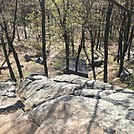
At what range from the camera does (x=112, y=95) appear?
10.7 meters

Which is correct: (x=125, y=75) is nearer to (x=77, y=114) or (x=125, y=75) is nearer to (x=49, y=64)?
(x=49, y=64)

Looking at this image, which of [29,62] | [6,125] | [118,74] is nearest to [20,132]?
[6,125]

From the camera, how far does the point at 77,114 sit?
357 inches

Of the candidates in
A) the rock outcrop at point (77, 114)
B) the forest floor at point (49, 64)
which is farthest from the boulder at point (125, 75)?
the rock outcrop at point (77, 114)

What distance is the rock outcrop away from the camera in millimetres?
8273

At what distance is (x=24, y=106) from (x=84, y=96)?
2.84 meters

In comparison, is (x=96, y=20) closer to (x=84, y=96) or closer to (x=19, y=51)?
(x=84, y=96)

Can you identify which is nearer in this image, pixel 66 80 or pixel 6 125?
pixel 6 125

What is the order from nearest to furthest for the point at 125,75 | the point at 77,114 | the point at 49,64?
the point at 77,114
the point at 125,75
the point at 49,64

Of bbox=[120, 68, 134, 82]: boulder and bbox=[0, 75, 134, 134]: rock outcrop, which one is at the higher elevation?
bbox=[0, 75, 134, 134]: rock outcrop

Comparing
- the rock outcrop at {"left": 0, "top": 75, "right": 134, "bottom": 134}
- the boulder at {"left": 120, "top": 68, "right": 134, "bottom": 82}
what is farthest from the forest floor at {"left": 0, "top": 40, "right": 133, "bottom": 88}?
the rock outcrop at {"left": 0, "top": 75, "right": 134, "bottom": 134}

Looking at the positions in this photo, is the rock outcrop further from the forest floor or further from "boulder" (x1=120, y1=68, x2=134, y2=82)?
"boulder" (x1=120, y1=68, x2=134, y2=82)

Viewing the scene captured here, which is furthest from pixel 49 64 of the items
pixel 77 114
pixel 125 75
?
pixel 77 114

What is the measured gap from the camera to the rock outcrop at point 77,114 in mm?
8273
